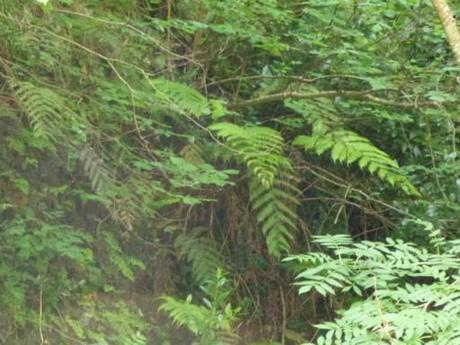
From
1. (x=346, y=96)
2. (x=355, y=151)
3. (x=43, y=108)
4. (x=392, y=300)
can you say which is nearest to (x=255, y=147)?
(x=355, y=151)

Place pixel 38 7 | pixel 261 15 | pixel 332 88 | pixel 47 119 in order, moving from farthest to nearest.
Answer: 1. pixel 332 88
2. pixel 261 15
3. pixel 38 7
4. pixel 47 119

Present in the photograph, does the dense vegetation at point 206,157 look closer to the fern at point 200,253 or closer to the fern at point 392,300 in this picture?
the fern at point 200,253

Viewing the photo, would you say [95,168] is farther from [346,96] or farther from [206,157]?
[346,96]

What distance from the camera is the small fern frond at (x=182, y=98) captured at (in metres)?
3.36

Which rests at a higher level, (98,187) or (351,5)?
(351,5)

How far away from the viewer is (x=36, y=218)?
11.3 feet

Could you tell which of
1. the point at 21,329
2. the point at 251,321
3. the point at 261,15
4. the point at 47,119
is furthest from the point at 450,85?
the point at 21,329

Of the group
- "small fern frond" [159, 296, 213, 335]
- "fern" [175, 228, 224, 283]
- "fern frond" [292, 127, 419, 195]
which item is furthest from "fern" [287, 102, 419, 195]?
"small fern frond" [159, 296, 213, 335]

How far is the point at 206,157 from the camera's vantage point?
12.5 feet

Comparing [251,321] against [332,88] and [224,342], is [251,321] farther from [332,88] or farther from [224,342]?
[332,88]

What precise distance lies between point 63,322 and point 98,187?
0.66m

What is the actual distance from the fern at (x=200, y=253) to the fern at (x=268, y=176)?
34 centimetres

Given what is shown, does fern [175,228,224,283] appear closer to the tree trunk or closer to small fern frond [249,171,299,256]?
small fern frond [249,171,299,256]

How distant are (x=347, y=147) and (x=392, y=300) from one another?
159cm
